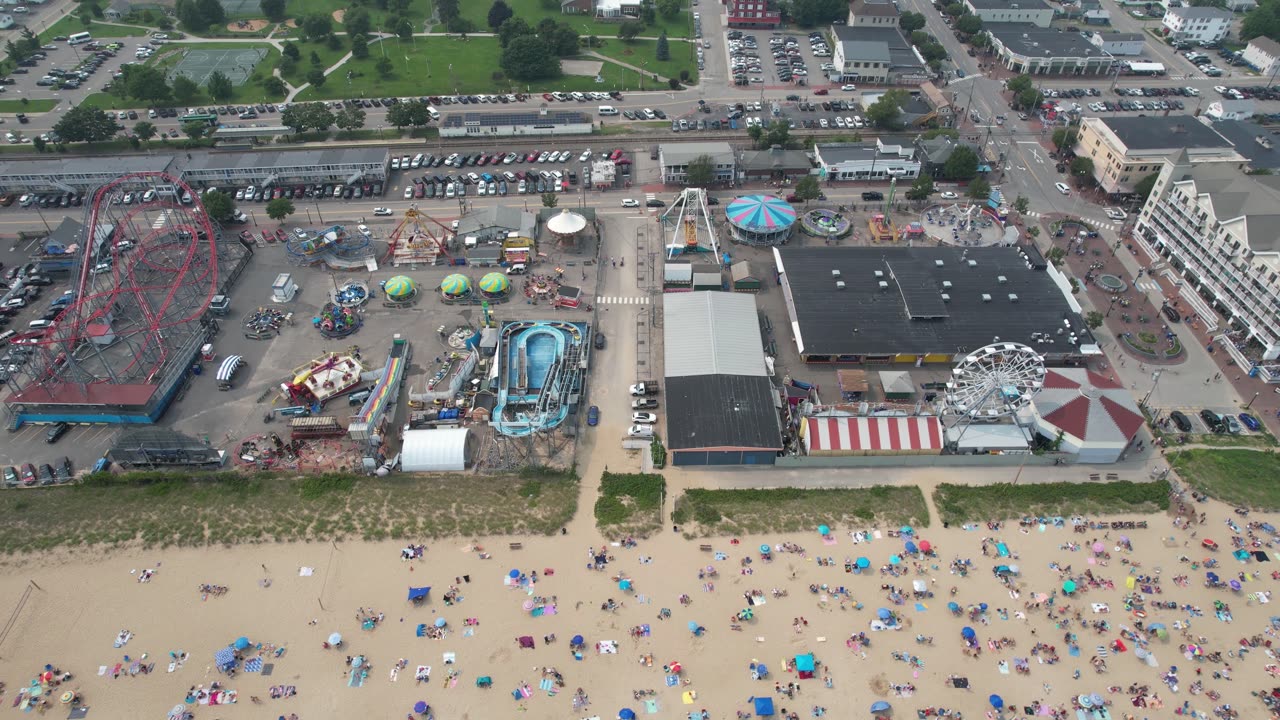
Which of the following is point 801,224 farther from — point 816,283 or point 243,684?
point 243,684

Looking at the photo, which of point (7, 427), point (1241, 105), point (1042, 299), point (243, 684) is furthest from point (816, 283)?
point (1241, 105)

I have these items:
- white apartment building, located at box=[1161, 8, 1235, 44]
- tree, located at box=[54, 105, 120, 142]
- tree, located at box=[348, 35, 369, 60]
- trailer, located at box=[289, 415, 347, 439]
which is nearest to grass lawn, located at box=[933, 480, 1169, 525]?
trailer, located at box=[289, 415, 347, 439]

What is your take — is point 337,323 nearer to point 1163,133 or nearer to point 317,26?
point 317,26

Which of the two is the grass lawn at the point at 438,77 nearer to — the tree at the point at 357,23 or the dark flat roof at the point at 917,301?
the tree at the point at 357,23

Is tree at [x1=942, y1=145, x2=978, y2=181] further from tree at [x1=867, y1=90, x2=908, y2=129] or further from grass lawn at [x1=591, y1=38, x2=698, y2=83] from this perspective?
grass lawn at [x1=591, y1=38, x2=698, y2=83]

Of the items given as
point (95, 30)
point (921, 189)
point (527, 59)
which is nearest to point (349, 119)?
point (527, 59)

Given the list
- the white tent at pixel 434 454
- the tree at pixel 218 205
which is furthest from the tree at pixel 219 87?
the white tent at pixel 434 454

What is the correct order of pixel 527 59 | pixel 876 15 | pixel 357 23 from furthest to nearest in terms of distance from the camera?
pixel 876 15
pixel 357 23
pixel 527 59
